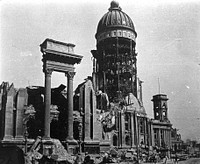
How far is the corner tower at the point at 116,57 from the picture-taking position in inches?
2938

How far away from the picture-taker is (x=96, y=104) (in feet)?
220

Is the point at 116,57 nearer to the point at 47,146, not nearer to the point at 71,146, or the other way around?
the point at 71,146

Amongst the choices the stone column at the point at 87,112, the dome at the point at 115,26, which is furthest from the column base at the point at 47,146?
the dome at the point at 115,26

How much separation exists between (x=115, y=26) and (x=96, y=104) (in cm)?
2149

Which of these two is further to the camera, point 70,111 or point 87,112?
point 87,112

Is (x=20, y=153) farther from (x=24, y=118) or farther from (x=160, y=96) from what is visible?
(x=160, y=96)

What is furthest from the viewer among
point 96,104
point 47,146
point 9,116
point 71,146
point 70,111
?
point 96,104

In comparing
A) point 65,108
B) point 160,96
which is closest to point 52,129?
point 65,108

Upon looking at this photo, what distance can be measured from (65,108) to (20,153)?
35.9 ft

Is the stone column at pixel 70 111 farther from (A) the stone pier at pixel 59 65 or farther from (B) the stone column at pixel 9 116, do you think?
(B) the stone column at pixel 9 116

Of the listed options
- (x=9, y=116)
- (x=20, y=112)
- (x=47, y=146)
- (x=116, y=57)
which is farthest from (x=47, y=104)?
(x=116, y=57)

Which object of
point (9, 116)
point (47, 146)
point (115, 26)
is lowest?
point (47, 146)

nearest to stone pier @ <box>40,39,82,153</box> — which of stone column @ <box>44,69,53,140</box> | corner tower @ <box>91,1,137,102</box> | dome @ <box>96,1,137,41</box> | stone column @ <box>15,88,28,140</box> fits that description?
stone column @ <box>44,69,53,140</box>

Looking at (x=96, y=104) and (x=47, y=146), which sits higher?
(x=96, y=104)
